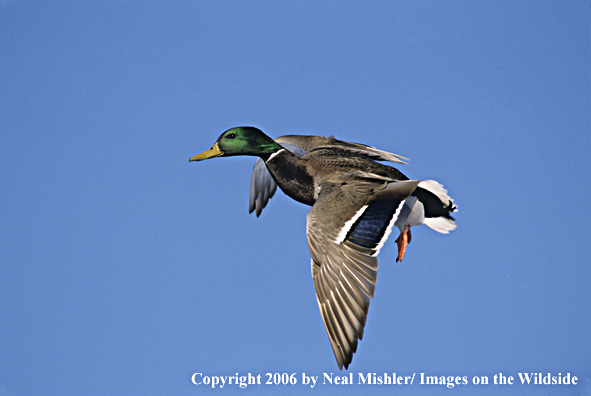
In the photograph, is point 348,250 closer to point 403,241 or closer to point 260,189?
point 403,241

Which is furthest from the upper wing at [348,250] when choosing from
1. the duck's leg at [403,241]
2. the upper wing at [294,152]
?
the upper wing at [294,152]

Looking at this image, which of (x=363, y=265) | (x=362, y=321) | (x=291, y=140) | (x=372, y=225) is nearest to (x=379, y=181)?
(x=372, y=225)

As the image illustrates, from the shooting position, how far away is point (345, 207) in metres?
5.84

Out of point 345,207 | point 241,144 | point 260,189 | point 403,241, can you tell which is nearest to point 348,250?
point 345,207

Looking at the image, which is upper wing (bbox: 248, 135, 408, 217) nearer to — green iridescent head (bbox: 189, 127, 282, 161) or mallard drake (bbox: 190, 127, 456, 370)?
mallard drake (bbox: 190, 127, 456, 370)

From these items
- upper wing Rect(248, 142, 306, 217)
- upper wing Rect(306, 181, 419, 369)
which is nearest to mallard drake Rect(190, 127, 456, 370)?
upper wing Rect(306, 181, 419, 369)

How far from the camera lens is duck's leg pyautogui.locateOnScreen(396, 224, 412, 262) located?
6988 mm

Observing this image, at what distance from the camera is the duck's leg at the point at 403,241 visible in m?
6.99

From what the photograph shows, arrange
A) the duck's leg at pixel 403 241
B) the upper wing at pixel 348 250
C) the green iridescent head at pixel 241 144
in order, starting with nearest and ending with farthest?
the upper wing at pixel 348 250 < the duck's leg at pixel 403 241 < the green iridescent head at pixel 241 144

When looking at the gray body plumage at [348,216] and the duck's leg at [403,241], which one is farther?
the duck's leg at [403,241]

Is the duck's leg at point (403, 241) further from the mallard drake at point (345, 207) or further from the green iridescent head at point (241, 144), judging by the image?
the green iridescent head at point (241, 144)

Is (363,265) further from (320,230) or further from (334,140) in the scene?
(334,140)

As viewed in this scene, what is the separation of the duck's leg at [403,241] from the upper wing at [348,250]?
116cm

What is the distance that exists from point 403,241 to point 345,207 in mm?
1542
